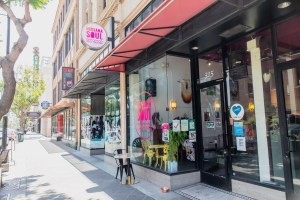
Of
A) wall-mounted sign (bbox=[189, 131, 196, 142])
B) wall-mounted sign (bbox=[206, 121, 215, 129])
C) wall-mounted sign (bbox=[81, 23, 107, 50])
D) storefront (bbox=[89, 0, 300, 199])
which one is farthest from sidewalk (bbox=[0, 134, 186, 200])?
wall-mounted sign (bbox=[81, 23, 107, 50])

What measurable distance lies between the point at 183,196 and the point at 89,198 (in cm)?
231

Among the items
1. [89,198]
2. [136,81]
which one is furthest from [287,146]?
[136,81]

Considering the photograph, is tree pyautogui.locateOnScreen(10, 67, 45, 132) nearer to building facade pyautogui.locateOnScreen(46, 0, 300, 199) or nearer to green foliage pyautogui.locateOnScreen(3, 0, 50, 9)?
green foliage pyautogui.locateOnScreen(3, 0, 50, 9)

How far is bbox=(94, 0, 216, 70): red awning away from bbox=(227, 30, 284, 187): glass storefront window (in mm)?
1619

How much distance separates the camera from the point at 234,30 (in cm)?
562

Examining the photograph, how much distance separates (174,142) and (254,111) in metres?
2.44

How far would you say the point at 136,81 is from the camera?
896 centimetres

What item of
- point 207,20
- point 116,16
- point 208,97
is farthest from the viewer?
point 116,16

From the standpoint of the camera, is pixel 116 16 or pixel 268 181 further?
pixel 116 16

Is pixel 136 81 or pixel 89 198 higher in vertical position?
pixel 136 81

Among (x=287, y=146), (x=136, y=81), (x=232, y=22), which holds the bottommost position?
(x=287, y=146)

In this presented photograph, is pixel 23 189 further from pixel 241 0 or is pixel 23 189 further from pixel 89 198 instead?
pixel 241 0

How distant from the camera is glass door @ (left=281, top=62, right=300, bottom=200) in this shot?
4605 millimetres

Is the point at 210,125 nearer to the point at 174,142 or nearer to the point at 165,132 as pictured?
the point at 174,142
